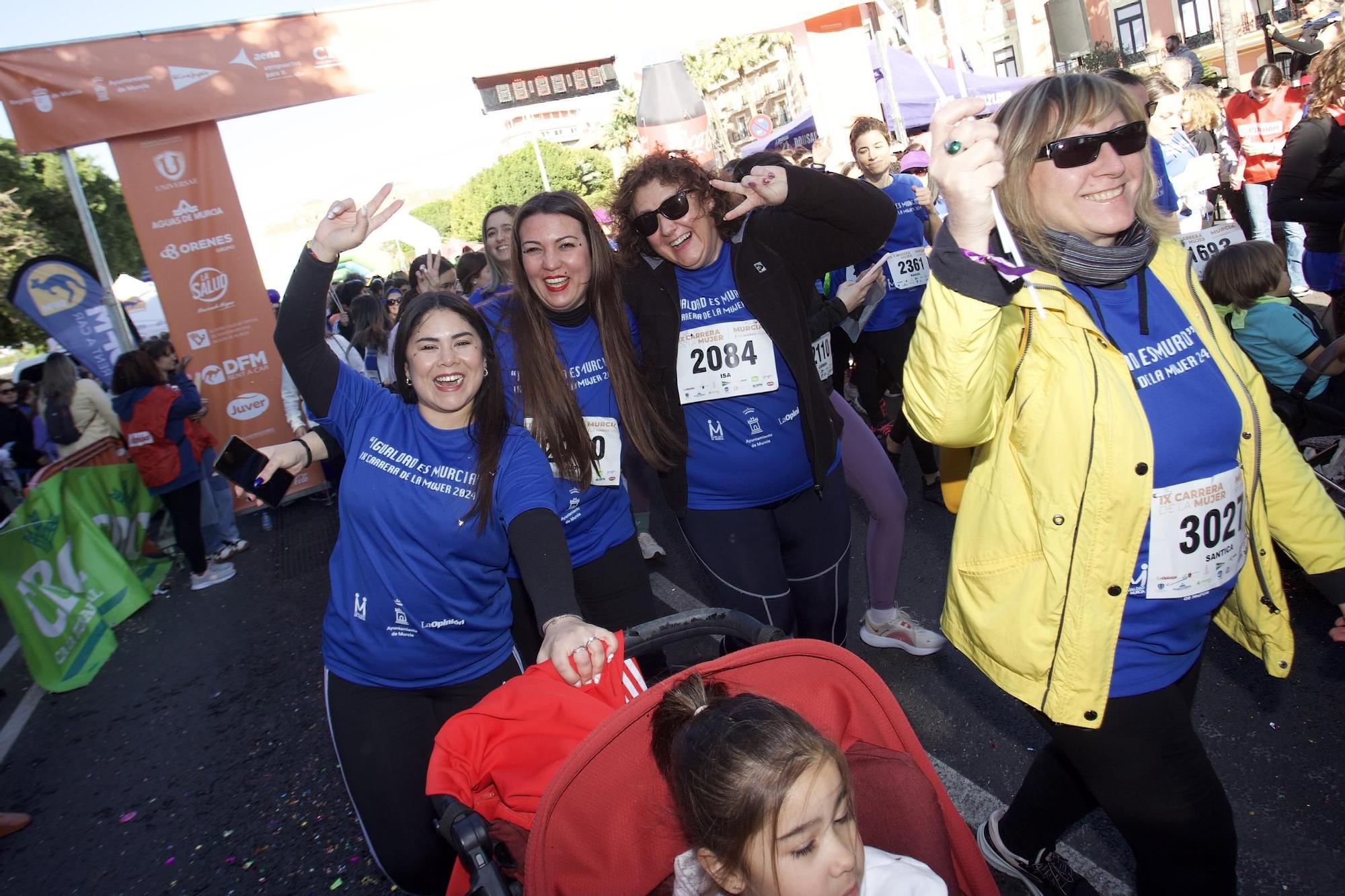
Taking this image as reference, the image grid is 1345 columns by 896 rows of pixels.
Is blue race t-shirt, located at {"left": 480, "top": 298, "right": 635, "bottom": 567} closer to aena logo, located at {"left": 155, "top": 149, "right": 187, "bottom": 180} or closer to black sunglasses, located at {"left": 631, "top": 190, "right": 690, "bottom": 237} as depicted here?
black sunglasses, located at {"left": 631, "top": 190, "right": 690, "bottom": 237}

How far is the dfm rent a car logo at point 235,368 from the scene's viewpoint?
29.5 feet

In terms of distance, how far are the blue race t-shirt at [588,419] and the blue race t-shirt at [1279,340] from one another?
326 centimetres

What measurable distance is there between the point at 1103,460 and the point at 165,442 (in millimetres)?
7154

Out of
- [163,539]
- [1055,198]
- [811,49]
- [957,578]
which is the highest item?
[811,49]

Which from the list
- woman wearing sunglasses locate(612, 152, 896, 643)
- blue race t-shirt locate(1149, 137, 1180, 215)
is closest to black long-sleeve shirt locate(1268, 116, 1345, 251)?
blue race t-shirt locate(1149, 137, 1180, 215)

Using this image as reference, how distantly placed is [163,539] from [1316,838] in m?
9.41

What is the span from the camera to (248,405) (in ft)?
30.1

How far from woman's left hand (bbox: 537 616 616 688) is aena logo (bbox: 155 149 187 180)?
8.67 m

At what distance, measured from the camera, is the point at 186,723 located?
16.1 feet

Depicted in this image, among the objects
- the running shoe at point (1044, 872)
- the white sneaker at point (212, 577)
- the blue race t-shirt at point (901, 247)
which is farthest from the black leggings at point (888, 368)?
the white sneaker at point (212, 577)

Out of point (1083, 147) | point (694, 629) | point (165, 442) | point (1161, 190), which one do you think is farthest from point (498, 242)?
point (165, 442)

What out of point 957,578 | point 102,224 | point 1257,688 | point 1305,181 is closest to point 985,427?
point 957,578

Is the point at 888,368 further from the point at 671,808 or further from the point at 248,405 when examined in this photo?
the point at 248,405

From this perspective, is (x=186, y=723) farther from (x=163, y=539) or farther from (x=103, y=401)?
(x=163, y=539)
